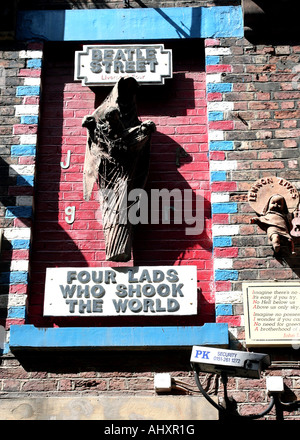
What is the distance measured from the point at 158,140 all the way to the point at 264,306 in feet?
6.61

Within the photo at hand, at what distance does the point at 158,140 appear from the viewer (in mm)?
7223

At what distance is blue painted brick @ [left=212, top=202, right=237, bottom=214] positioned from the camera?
6691mm

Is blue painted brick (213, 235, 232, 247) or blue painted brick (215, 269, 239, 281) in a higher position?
blue painted brick (213, 235, 232, 247)

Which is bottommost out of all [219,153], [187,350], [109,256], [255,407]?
[255,407]

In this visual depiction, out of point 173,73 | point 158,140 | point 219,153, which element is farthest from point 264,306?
point 173,73

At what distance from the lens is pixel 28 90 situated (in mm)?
7305

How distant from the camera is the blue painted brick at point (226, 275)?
6398mm

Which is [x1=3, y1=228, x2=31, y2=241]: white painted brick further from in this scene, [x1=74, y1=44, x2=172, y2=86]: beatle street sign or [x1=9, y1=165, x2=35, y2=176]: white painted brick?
[x1=74, y1=44, x2=172, y2=86]: beatle street sign

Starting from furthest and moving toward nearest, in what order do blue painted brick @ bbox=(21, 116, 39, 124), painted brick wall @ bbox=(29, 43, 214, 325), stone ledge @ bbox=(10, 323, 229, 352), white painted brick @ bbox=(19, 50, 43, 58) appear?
white painted brick @ bbox=(19, 50, 43, 58) < blue painted brick @ bbox=(21, 116, 39, 124) < painted brick wall @ bbox=(29, 43, 214, 325) < stone ledge @ bbox=(10, 323, 229, 352)

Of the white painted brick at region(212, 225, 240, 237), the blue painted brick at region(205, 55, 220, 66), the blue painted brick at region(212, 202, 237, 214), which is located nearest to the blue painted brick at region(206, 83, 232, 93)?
the blue painted brick at region(205, 55, 220, 66)

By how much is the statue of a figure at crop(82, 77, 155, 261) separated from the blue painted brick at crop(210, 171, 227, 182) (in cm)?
61

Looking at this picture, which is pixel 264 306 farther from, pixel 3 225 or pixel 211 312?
pixel 3 225

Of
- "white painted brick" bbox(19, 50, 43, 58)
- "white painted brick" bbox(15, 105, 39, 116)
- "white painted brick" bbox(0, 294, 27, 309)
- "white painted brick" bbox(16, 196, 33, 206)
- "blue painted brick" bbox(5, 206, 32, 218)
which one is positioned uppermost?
"white painted brick" bbox(19, 50, 43, 58)

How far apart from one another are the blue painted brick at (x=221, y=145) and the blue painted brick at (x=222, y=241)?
0.88 m
